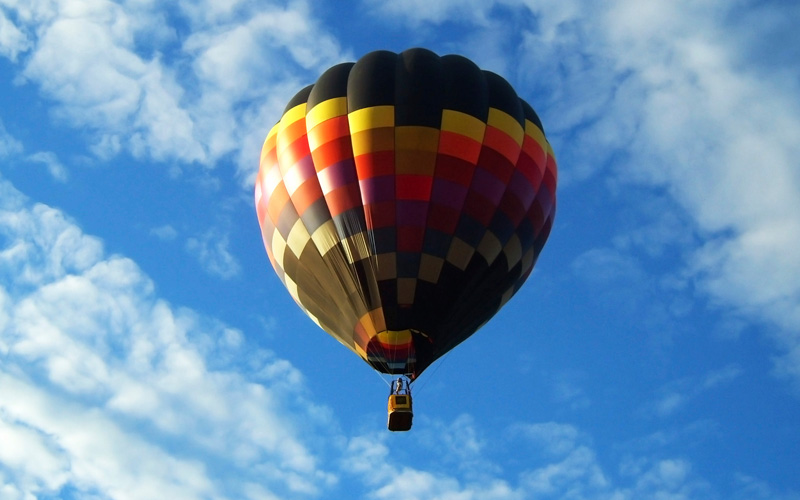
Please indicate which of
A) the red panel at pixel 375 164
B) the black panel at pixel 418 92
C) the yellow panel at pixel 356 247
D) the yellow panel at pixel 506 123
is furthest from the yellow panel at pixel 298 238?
the yellow panel at pixel 506 123

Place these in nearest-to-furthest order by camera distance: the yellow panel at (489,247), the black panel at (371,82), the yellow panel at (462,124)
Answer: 1. the yellow panel at (489,247)
2. the yellow panel at (462,124)
3. the black panel at (371,82)

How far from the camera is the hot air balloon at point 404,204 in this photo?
56.4ft

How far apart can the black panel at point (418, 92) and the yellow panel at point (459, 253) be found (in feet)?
6.23

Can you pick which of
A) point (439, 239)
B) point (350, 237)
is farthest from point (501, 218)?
point (350, 237)

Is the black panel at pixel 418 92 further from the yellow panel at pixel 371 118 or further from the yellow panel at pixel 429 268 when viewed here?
the yellow panel at pixel 429 268

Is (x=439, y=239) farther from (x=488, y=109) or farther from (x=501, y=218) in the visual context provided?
(x=488, y=109)

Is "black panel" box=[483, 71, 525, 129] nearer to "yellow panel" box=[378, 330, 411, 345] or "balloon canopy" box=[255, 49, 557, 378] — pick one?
"balloon canopy" box=[255, 49, 557, 378]

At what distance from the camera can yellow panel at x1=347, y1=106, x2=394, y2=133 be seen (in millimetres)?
17734

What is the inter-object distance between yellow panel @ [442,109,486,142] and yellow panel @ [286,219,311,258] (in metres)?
2.70

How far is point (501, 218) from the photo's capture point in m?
17.8

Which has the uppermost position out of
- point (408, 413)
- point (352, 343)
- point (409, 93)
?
point (409, 93)

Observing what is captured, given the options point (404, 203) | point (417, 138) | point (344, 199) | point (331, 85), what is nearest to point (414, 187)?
point (404, 203)

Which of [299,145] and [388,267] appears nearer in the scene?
[388,267]

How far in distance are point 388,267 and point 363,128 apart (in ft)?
7.50
